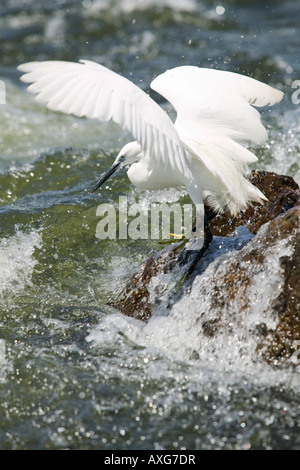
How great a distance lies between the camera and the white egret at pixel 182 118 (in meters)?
3.41

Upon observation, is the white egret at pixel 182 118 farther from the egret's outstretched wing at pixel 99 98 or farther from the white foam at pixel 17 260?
the white foam at pixel 17 260

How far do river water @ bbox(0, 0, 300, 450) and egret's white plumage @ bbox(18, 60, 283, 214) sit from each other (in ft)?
3.03

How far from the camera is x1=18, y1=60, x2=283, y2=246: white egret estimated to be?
3414 mm

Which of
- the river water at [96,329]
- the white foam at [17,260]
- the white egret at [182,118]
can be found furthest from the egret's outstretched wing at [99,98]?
the white foam at [17,260]

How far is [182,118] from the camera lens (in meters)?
4.62

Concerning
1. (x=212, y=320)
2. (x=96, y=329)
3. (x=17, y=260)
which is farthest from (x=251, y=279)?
(x=17, y=260)

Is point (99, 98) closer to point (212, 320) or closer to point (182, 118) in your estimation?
point (182, 118)

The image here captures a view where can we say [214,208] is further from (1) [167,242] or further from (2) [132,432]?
(2) [132,432]

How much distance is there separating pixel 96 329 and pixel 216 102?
190 centimetres

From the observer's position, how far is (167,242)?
18.1ft

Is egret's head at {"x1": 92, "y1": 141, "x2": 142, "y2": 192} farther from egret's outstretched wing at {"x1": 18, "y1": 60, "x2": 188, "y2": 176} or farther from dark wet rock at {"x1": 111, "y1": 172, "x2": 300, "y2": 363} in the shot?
egret's outstretched wing at {"x1": 18, "y1": 60, "x2": 188, "y2": 176}

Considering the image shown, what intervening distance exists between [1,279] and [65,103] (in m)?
1.89

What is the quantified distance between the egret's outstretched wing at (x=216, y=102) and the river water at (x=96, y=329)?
4.39ft
